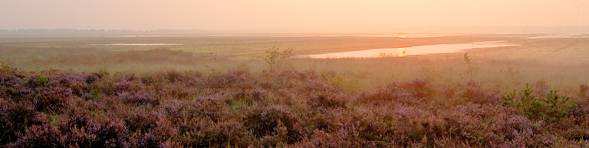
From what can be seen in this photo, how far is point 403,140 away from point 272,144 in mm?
1973

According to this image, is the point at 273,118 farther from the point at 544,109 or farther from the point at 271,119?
the point at 544,109

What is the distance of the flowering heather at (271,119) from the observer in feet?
26.2

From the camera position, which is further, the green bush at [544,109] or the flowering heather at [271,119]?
the green bush at [544,109]

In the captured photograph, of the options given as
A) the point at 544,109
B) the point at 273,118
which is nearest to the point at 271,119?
the point at 273,118

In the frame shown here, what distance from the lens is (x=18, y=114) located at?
30.8 feet

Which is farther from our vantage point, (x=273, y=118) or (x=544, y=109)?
(x=544, y=109)

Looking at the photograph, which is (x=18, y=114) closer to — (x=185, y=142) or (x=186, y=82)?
(x=185, y=142)

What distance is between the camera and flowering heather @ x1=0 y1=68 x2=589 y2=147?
7.99 meters

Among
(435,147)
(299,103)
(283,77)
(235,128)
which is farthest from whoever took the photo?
(283,77)

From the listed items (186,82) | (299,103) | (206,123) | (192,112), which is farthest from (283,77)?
(206,123)

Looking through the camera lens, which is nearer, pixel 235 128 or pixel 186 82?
pixel 235 128

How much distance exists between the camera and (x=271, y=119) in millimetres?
9516

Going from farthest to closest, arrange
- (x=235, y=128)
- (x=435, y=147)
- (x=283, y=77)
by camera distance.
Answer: (x=283, y=77)
(x=235, y=128)
(x=435, y=147)

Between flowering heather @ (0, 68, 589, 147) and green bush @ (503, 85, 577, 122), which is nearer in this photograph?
flowering heather @ (0, 68, 589, 147)
